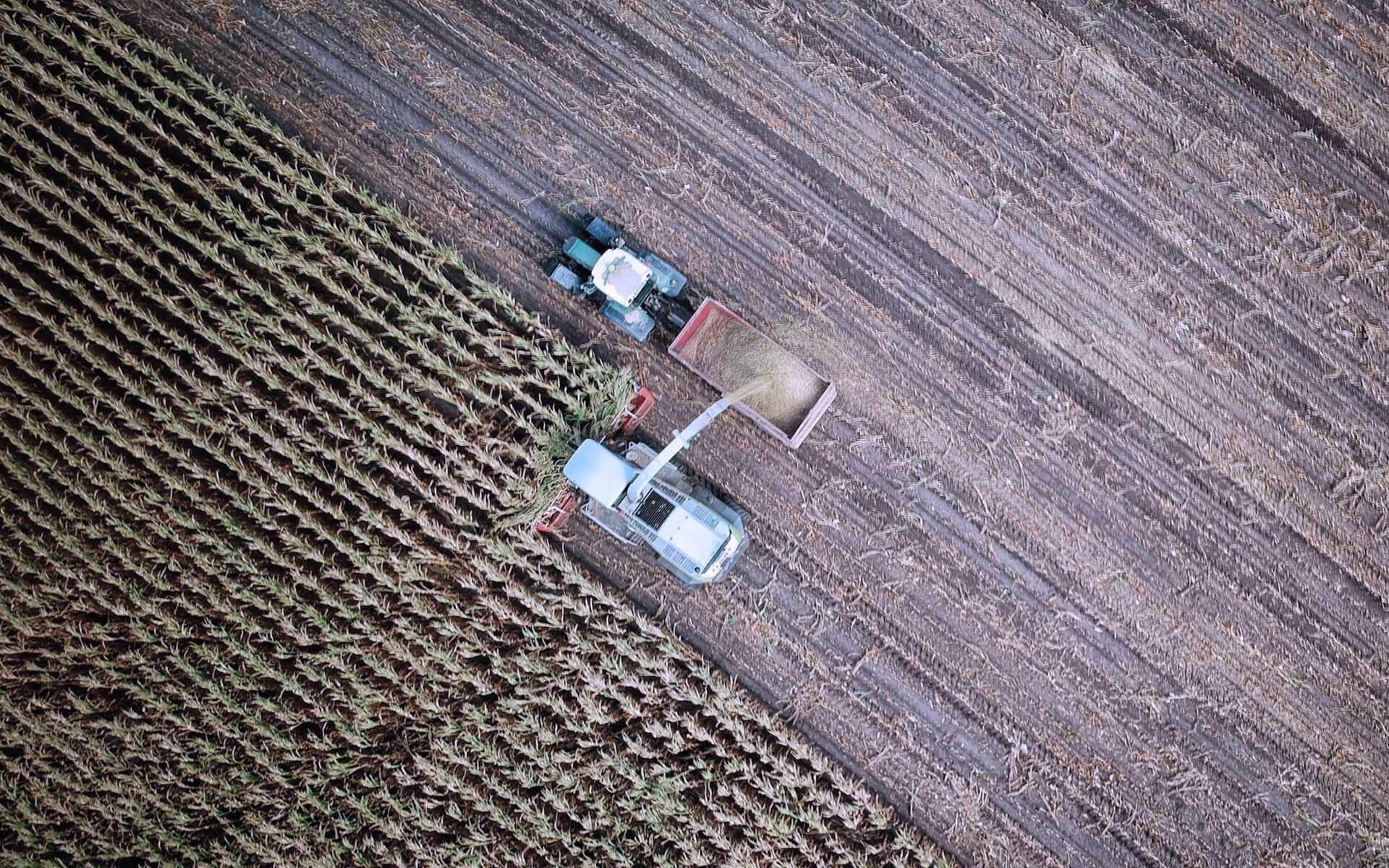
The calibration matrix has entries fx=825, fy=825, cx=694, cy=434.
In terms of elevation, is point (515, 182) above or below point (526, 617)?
above

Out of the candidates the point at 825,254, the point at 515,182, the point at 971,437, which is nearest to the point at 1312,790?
the point at 971,437

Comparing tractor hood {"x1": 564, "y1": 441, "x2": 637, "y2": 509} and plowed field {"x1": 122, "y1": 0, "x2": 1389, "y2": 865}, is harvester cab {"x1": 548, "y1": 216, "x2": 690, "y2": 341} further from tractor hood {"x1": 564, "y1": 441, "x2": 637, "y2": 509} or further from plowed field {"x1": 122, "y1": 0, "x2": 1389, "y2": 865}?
tractor hood {"x1": 564, "y1": 441, "x2": 637, "y2": 509}

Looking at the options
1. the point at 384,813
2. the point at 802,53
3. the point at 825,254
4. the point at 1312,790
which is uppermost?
the point at 802,53

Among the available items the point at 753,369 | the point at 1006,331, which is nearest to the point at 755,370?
the point at 753,369

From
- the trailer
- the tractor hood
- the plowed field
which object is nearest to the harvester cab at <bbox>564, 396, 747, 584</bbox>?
the tractor hood

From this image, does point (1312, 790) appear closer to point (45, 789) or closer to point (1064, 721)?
point (1064, 721)
